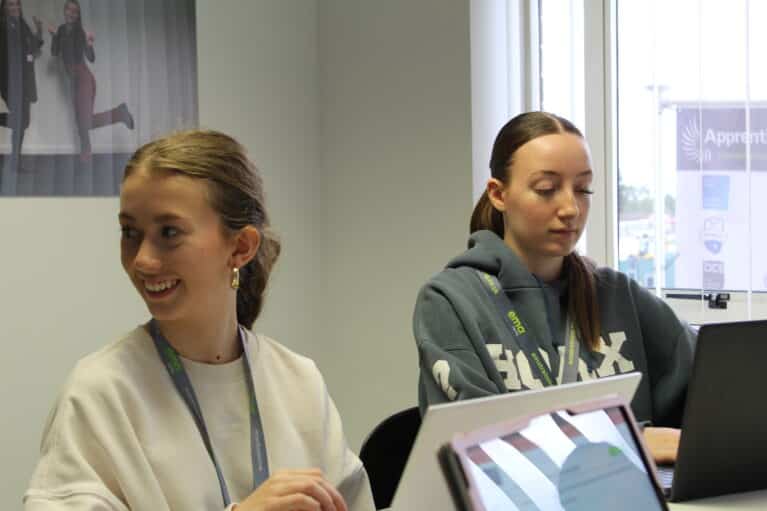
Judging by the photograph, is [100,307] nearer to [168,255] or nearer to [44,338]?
[44,338]

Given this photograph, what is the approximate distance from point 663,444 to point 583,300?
421 mm

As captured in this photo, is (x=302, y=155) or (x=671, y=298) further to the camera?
(x=302, y=155)

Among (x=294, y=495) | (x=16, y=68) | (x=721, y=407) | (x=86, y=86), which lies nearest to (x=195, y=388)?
(x=294, y=495)

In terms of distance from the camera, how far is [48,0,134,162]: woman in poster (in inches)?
107

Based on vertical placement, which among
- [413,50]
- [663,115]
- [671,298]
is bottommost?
[671,298]

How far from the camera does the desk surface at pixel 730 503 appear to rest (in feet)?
5.27

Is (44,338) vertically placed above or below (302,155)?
below

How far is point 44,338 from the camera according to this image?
272 cm

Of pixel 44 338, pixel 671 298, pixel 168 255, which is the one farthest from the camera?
pixel 671 298

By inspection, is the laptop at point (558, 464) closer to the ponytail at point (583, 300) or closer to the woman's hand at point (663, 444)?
the woman's hand at point (663, 444)

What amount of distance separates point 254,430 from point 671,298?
2.06 meters

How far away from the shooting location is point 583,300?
2.21m

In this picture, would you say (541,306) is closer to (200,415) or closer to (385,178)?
(200,415)

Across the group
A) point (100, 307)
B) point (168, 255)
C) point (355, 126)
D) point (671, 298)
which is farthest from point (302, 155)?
point (168, 255)
